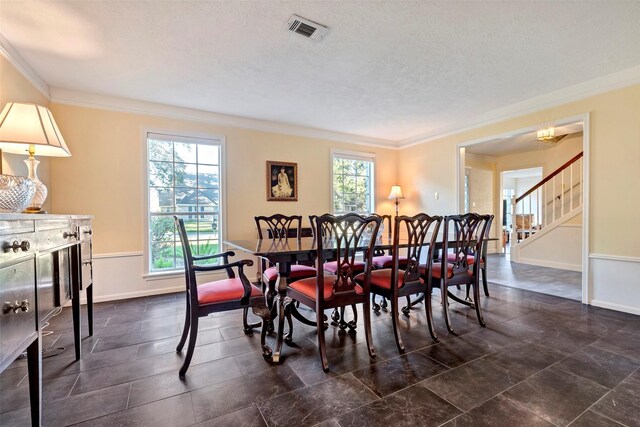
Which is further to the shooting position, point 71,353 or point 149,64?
point 149,64

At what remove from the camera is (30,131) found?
6.24 feet

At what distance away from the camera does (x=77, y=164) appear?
3.40m

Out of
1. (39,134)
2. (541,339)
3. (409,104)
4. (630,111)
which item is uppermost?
(409,104)

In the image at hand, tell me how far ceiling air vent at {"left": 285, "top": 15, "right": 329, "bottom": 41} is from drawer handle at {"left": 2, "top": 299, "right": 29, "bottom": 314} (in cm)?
225

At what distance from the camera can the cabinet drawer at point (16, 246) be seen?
3.51 feet

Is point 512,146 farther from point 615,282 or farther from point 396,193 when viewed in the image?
point 615,282

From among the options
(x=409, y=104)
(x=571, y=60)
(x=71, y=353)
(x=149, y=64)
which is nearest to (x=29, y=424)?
(x=71, y=353)

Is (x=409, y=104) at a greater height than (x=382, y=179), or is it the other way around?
(x=409, y=104)

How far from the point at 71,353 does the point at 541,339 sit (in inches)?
144

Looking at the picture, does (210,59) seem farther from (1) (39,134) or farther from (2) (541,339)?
(2) (541,339)

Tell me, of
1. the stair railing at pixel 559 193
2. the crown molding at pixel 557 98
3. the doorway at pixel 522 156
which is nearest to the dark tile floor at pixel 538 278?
A: the doorway at pixel 522 156

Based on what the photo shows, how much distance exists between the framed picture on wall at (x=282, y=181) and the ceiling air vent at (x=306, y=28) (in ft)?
7.96

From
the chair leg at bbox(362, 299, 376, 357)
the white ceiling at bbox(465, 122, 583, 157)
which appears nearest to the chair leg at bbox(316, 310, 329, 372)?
the chair leg at bbox(362, 299, 376, 357)

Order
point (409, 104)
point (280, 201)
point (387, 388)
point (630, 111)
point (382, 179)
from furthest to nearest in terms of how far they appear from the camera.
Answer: point (382, 179)
point (280, 201)
point (409, 104)
point (630, 111)
point (387, 388)
